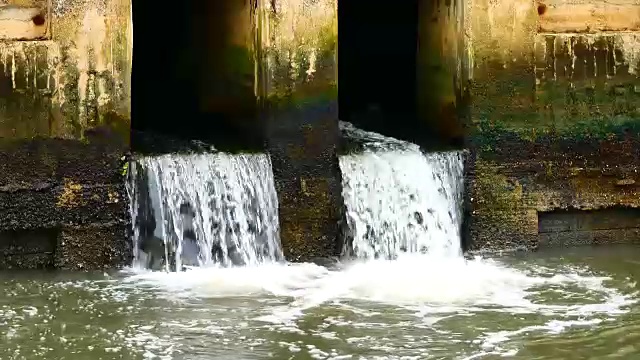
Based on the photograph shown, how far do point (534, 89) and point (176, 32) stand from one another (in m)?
3.99

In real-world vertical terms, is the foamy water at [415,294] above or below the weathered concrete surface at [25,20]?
below

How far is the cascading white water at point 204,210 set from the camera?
28.3 ft

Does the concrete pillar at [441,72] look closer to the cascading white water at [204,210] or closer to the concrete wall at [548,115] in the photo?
the concrete wall at [548,115]

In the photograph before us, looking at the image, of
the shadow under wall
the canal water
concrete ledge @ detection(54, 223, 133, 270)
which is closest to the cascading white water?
the canal water

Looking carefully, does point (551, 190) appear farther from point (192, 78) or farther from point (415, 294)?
point (192, 78)

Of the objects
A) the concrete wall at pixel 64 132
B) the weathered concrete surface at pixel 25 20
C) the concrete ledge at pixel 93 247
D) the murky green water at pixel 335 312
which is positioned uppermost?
the weathered concrete surface at pixel 25 20

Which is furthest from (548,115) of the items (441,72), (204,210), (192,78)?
(192,78)

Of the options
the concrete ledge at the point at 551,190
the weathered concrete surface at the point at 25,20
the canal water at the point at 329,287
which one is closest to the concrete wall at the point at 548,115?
the concrete ledge at the point at 551,190

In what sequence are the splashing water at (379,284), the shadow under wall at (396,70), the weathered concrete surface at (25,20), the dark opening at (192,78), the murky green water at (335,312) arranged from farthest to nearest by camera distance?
the shadow under wall at (396,70), the dark opening at (192,78), the weathered concrete surface at (25,20), the splashing water at (379,284), the murky green water at (335,312)

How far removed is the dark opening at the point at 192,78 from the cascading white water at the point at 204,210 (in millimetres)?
393

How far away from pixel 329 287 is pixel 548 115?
2.66 m

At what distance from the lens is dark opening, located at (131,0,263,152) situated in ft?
31.3

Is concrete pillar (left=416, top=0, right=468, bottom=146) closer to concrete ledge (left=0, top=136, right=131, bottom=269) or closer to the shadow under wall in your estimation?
Result: the shadow under wall

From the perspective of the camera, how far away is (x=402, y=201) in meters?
9.23
